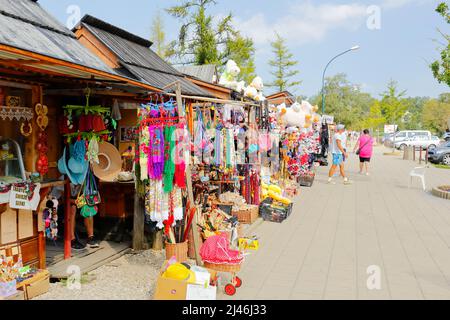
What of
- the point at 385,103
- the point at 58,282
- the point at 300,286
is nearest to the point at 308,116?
the point at 300,286

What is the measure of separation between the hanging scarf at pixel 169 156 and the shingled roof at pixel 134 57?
8.47ft

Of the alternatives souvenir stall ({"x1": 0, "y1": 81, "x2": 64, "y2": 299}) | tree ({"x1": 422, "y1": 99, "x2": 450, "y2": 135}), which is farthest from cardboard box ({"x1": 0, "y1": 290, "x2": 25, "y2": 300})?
tree ({"x1": 422, "y1": 99, "x2": 450, "y2": 135})

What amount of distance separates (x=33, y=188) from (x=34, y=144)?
1.87 ft

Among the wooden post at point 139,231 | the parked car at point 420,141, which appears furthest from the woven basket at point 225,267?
the parked car at point 420,141

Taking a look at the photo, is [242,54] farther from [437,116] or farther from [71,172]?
[437,116]

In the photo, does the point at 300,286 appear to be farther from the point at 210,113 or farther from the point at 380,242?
the point at 210,113

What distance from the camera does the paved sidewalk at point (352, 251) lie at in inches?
196

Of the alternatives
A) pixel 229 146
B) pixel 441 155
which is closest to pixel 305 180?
pixel 229 146

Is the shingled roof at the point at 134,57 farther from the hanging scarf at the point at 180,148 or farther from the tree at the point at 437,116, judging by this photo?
the tree at the point at 437,116

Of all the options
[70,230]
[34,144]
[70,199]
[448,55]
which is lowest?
[70,230]

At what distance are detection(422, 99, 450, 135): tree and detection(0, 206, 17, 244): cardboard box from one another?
66.7 metres

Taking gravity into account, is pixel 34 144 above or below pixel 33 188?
above

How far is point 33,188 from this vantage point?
16.0ft

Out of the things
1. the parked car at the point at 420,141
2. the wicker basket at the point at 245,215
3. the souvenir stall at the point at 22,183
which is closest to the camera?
the souvenir stall at the point at 22,183
